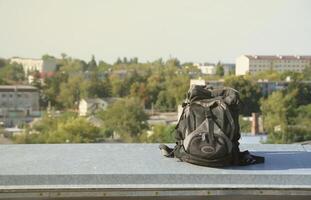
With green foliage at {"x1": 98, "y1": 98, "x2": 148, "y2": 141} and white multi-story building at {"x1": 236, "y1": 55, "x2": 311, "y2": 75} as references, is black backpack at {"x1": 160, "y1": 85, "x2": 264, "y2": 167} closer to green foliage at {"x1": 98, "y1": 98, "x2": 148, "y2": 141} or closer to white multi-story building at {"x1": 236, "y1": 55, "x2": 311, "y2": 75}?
green foliage at {"x1": 98, "y1": 98, "x2": 148, "y2": 141}

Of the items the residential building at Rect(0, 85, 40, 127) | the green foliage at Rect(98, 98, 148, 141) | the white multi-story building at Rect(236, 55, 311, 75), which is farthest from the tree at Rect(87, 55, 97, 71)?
the white multi-story building at Rect(236, 55, 311, 75)

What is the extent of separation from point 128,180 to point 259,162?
0.39m

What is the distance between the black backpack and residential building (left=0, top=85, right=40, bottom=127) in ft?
93.8

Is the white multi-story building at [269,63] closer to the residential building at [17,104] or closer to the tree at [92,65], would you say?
the tree at [92,65]

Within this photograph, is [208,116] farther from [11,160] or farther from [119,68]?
[119,68]

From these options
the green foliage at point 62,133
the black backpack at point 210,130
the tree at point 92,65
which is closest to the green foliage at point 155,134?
the green foliage at point 62,133

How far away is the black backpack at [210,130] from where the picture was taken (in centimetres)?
155

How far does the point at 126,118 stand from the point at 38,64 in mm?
12745

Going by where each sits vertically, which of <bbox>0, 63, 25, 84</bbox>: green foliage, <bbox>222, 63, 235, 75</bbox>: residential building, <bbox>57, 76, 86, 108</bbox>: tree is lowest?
<bbox>57, 76, 86, 108</bbox>: tree

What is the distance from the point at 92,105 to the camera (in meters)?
28.3

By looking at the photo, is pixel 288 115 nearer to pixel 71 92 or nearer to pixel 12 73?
pixel 71 92

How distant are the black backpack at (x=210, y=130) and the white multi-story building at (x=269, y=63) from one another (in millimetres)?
22918

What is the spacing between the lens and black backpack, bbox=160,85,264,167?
1553 millimetres

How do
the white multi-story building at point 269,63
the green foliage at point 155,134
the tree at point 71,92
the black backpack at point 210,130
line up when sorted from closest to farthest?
the black backpack at point 210,130
the green foliage at point 155,134
the white multi-story building at point 269,63
the tree at point 71,92
